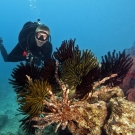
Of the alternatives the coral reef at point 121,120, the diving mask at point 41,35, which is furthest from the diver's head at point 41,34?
the coral reef at point 121,120

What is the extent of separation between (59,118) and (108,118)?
4.11ft

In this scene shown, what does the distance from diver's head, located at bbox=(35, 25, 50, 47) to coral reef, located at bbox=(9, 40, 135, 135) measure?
16.5ft

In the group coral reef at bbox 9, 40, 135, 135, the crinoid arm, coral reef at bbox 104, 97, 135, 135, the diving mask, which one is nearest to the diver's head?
the diving mask

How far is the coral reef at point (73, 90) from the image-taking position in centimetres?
357

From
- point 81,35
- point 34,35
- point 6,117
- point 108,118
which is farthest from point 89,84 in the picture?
point 81,35

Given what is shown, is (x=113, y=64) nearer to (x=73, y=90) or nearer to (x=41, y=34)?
(x=73, y=90)

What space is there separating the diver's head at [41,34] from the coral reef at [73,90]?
502 centimetres

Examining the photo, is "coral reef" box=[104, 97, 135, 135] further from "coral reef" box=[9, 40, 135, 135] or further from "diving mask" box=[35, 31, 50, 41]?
"diving mask" box=[35, 31, 50, 41]

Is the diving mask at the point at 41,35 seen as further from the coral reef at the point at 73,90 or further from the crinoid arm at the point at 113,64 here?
the crinoid arm at the point at 113,64

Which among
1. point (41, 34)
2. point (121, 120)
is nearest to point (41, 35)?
point (41, 34)

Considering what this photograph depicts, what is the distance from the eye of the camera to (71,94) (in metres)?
4.36

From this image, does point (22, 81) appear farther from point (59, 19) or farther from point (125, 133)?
point (59, 19)

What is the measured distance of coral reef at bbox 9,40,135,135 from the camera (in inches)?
140

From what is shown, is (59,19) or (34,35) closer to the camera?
(34,35)
